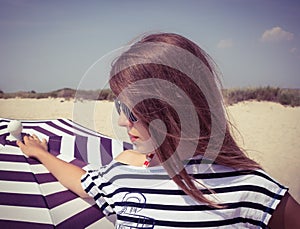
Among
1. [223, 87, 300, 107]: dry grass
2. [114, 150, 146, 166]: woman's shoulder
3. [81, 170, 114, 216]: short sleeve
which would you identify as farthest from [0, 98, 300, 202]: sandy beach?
[223, 87, 300, 107]: dry grass

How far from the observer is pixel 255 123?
348 inches

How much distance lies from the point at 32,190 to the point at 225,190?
610mm

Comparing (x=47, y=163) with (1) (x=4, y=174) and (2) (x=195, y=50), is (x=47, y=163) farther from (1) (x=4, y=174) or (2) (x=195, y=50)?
(2) (x=195, y=50)

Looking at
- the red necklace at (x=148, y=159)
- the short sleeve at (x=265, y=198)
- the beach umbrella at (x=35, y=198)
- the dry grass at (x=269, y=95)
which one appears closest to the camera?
the short sleeve at (x=265, y=198)

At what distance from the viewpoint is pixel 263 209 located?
3.24 ft

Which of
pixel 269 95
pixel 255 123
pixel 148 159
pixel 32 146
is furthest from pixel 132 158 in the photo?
pixel 269 95

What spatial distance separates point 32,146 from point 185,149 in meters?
0.53

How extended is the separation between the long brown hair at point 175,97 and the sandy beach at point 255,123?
0.46ft

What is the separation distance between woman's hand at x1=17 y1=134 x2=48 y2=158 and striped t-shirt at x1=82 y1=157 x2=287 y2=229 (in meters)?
0.30

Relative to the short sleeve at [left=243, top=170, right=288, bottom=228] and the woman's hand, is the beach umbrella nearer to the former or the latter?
the woman's hand

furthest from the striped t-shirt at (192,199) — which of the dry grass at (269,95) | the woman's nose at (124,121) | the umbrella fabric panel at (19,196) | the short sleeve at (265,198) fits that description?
the dry grass at (269,95)

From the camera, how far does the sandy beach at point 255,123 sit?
1.33 m

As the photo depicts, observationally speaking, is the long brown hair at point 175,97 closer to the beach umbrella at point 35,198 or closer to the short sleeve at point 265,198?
the short sleeve at point 265,198

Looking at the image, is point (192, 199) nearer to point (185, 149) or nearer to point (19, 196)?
point (185, 149)
